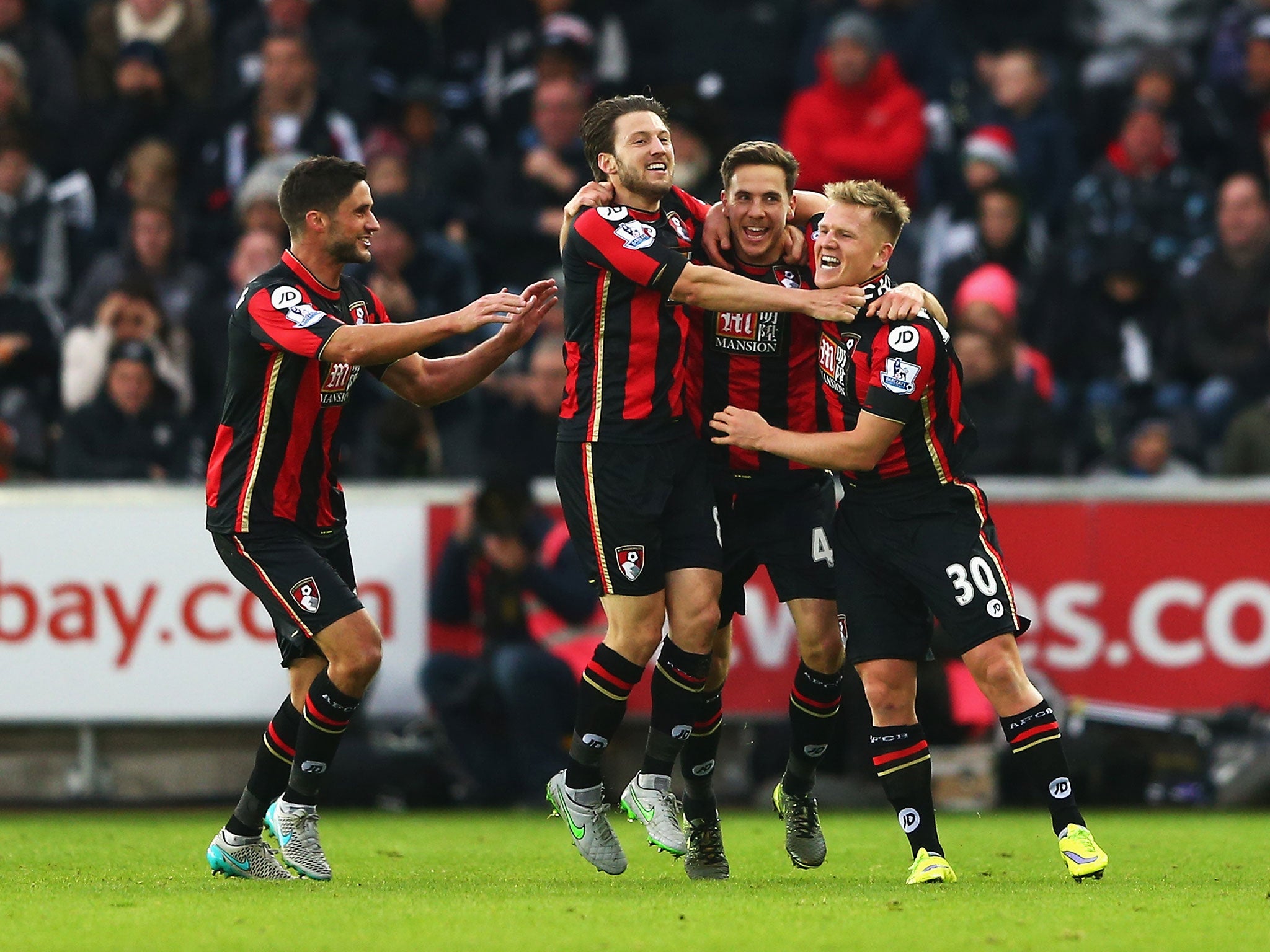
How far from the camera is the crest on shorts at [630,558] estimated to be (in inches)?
305

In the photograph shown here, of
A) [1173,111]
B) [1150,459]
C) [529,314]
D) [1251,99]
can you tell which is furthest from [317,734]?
[1251,99]

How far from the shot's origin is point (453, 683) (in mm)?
11703

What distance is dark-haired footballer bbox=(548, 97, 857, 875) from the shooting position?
777 cm

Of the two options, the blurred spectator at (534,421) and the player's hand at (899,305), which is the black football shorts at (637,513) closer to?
the player's hand at (899,305)

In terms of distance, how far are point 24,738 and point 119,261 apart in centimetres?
358

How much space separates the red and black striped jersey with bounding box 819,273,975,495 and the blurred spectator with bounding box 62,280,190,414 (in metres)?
6.19

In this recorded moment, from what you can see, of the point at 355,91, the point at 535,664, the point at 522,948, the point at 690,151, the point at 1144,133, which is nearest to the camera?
the point at 522,948

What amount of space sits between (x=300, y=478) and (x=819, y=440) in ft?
6.67

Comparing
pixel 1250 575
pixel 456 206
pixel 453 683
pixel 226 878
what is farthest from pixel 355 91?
pixel 226 878

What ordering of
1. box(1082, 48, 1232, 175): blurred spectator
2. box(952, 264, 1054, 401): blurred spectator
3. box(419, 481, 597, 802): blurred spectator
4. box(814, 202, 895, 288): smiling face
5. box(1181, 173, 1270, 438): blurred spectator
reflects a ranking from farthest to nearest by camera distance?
box(1082, 48, 1232, 175): blurred spectator
box(1181, 173, 1270, 438): blurred spectator
box(952, 264, 1054, 401): blurred spectator
box(419, 481, 597, 802): blurred spectator
box(814, 202, 895, 288): smiling face

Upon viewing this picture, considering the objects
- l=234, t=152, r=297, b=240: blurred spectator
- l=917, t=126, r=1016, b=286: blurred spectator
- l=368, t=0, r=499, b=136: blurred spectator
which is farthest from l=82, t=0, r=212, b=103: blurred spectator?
l=917, t=126, r=1016, b=286: blurred spectator

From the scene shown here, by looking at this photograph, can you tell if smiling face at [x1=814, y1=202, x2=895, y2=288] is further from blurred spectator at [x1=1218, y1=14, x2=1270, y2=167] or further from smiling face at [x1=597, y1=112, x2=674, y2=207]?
blurred spectator at [x1=1218, y1=14, x2=1270, y2=167]

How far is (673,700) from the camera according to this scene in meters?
7.90

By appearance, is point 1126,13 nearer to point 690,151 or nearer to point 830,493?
point 690,151
